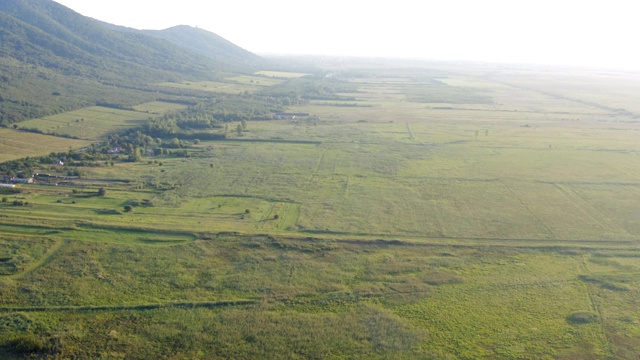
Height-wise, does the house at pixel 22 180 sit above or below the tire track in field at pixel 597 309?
above

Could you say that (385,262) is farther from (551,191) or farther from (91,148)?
(91,148)

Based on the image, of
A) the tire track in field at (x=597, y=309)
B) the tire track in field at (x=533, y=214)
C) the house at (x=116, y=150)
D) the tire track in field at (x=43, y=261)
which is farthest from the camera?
the house at (x=116, y=150)

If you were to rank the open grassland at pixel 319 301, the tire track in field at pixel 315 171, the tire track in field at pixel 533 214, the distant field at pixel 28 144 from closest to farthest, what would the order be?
1. the open grassland at pixel 319 301
2. the tire track in field at pixel 533 214
3. the tire track in field at pixel 315 171
4. the distant field at pixel 28 144

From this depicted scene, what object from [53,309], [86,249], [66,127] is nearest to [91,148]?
[66,127]

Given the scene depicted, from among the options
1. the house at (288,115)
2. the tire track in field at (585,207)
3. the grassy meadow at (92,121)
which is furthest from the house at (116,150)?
the tire track in field at (585,207)

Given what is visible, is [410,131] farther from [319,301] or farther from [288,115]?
[319,301]

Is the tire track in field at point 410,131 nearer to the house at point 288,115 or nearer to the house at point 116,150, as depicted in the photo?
the house at point 288,115
